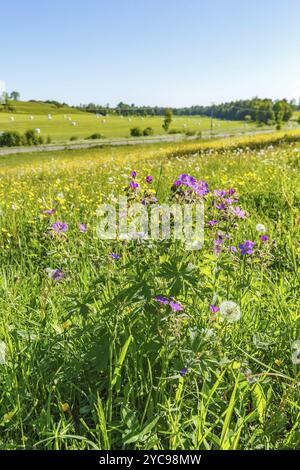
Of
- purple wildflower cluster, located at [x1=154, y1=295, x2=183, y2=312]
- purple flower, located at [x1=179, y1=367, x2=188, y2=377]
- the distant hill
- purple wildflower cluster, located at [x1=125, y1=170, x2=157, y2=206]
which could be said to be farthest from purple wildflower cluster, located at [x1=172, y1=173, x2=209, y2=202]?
the distant hill

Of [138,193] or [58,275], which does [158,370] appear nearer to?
[58,275]

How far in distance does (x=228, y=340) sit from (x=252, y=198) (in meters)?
4.00

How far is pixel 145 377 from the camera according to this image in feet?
6.10

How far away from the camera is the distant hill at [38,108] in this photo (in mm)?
106188

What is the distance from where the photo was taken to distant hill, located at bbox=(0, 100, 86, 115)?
106188 mm

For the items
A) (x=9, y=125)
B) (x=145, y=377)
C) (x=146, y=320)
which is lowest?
(x=145, y=377)

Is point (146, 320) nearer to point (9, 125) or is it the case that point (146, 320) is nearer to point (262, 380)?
point (262, 380)

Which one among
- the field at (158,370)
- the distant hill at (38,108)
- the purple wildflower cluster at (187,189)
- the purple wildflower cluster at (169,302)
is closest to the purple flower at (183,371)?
the field at (158,370)

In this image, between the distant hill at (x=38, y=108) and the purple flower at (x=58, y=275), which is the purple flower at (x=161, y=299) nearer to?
the purple flower at (x=58, y=275)

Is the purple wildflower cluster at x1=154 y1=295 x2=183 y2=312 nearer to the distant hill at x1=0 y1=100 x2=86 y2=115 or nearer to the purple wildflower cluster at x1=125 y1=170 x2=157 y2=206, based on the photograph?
the purple wildflower cluster at x1=125 y1=170 x2=157 y2=206

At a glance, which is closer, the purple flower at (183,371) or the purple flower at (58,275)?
the purple flower at (183,371)

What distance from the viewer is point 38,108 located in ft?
372

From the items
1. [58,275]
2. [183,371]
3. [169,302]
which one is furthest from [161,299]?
[58,275]
